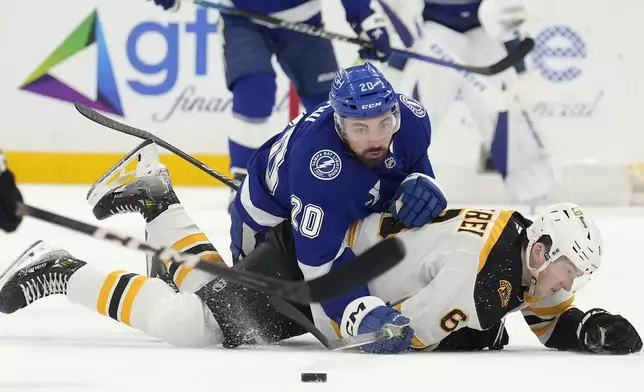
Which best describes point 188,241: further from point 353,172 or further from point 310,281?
point 310,281

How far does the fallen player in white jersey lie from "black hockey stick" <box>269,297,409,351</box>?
0.02 meters

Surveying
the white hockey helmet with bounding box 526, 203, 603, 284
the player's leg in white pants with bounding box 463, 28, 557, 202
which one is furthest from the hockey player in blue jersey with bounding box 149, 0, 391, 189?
the white hockey helmet with bounding box 526, 203, 603, 284

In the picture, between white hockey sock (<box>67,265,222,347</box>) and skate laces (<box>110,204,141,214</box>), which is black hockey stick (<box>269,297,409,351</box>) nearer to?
white hockey sock (<box>67,265,222,347</box>)

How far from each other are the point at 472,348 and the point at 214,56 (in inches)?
151

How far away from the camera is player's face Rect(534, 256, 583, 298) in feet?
7.95

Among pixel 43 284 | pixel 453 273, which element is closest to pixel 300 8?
pixel 43 284

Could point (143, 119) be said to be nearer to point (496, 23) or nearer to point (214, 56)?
→ point (214, 56)

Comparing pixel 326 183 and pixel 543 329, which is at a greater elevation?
pixel 326 183

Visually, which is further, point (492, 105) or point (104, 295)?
point (492, 105)

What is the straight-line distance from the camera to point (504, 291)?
246 centimetres

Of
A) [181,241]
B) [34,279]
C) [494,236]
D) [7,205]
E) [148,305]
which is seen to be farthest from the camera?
[181,241]

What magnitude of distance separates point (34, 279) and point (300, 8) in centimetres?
219

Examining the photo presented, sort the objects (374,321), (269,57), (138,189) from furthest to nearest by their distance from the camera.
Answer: (269,57) → (138,189) → (374,321)

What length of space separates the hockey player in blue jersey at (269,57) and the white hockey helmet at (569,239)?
217 centimetres
